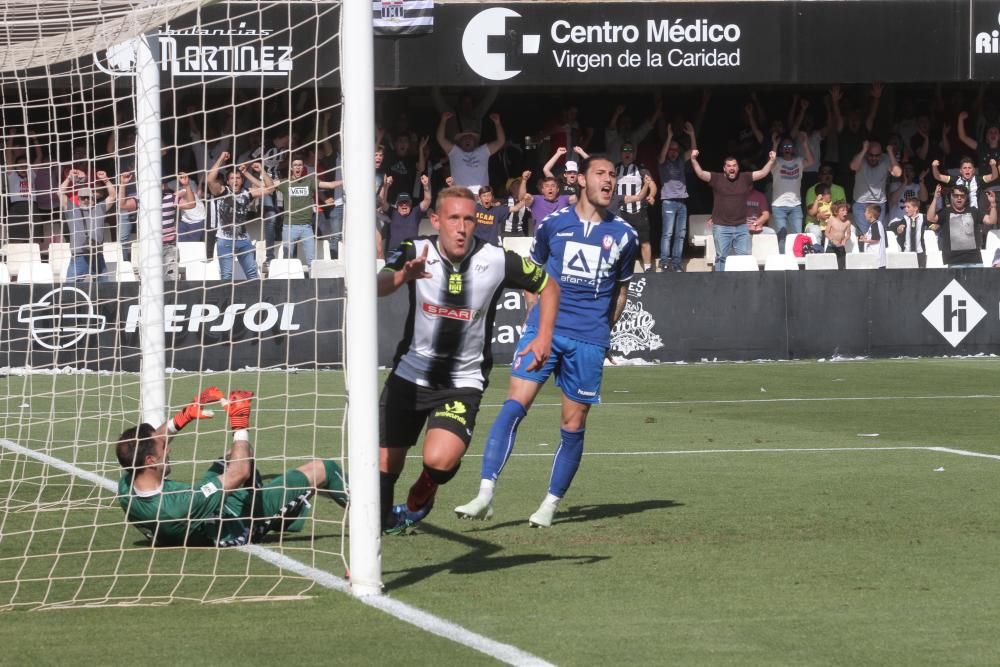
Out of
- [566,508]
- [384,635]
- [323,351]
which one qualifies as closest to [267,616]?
[384,635]

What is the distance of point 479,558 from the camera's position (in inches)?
306

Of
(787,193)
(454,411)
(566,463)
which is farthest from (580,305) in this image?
(787,193)

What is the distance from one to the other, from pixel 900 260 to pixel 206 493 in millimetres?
17963

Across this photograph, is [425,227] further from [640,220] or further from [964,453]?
[964,453]

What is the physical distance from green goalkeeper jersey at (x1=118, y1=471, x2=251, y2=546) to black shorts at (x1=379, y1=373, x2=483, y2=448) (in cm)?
81

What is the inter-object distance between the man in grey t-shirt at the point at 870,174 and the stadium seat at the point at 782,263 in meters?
2.60

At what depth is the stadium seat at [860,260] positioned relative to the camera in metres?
23.6

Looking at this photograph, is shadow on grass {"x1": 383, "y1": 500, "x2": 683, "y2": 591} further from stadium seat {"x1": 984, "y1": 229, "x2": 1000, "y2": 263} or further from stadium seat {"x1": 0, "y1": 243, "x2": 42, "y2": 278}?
stadium seat {"x1": 984, "y1": 229, "x2": 1000, "y2": 263}

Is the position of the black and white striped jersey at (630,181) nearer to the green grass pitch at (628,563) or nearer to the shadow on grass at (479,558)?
the green grass pitch at (628,563)

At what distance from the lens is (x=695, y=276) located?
22359 mm

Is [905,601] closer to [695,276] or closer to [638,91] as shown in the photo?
[695,276]

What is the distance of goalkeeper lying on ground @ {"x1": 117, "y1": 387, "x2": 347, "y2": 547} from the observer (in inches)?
304

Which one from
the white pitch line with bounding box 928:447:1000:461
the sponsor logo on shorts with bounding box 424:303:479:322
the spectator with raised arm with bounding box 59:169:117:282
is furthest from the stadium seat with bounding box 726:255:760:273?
the sponsor logo on shorts with bounding box 424:303:479:322

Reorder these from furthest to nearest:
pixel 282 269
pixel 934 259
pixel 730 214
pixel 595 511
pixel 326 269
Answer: pixel 934 259, pixel 730 214, pixel 282 269, pixel 326 269, pixel 595 511
